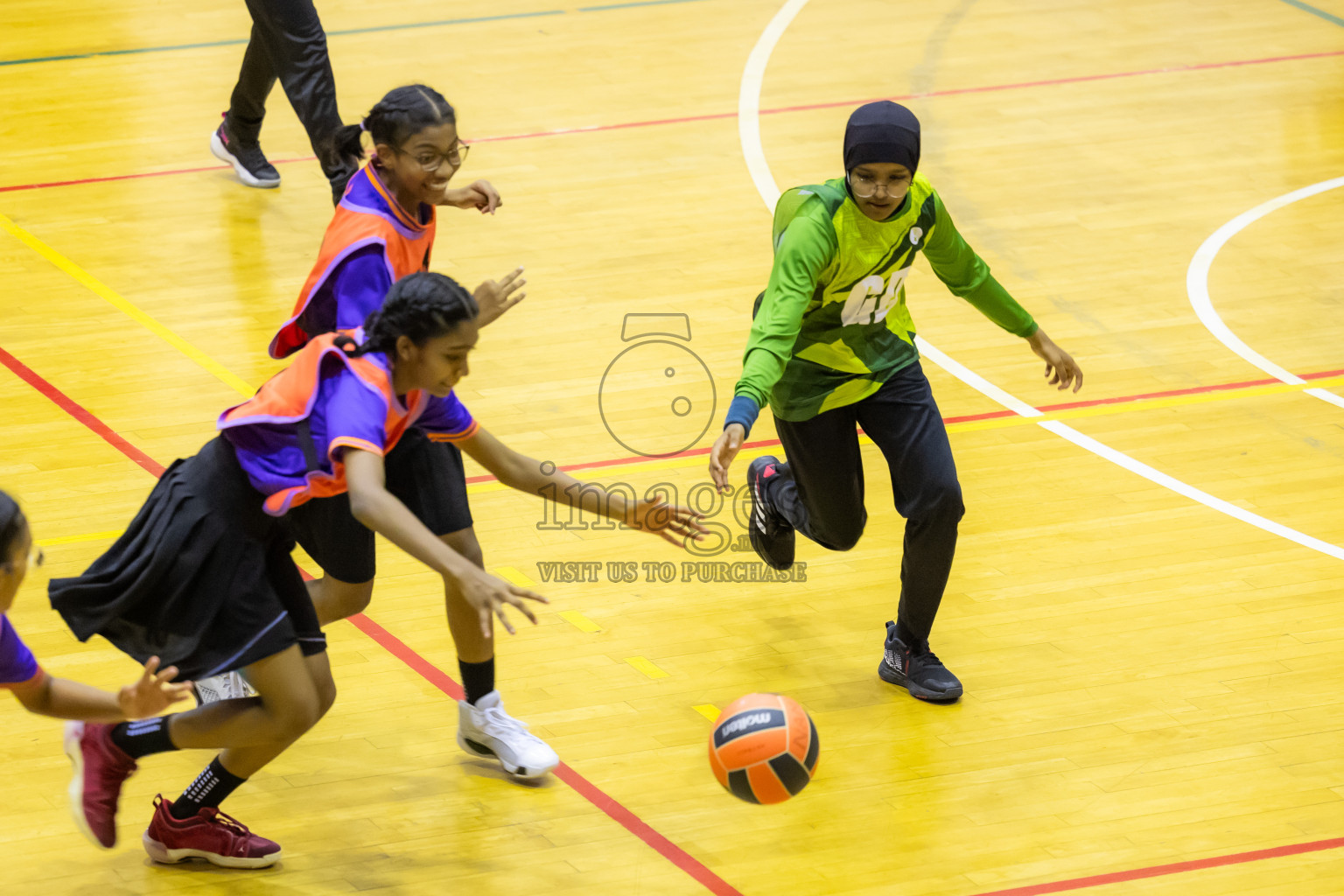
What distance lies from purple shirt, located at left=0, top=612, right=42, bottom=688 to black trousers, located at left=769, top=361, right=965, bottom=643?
2.35 metres

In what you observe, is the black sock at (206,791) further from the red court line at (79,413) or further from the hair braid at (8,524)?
the red court line at (79,413)

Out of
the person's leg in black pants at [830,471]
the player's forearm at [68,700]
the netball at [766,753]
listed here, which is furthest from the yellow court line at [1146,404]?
the player's forearm at [68,700]

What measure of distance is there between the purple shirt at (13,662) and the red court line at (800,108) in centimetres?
594

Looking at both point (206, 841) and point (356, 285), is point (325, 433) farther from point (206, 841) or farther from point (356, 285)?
point (206, 841)

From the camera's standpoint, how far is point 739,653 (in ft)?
17.1

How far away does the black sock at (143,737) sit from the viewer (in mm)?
3998

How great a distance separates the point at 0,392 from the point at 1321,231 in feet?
21.4

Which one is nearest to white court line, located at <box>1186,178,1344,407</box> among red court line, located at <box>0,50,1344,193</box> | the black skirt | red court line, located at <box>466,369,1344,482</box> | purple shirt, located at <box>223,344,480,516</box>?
red court line, located at <box>466,369,1344,482</box>

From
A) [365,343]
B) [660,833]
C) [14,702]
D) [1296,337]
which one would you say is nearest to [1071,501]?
[1296,337]

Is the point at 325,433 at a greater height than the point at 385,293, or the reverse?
the point at 385,293

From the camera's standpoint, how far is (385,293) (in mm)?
4316

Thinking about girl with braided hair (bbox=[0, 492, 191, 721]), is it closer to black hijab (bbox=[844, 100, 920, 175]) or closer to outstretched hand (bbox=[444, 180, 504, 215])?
outstretched hand (bbox=[444, 180, 504, 215])

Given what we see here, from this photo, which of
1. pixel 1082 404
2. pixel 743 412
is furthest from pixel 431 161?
pixel 1082 404

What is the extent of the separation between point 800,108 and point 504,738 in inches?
250
